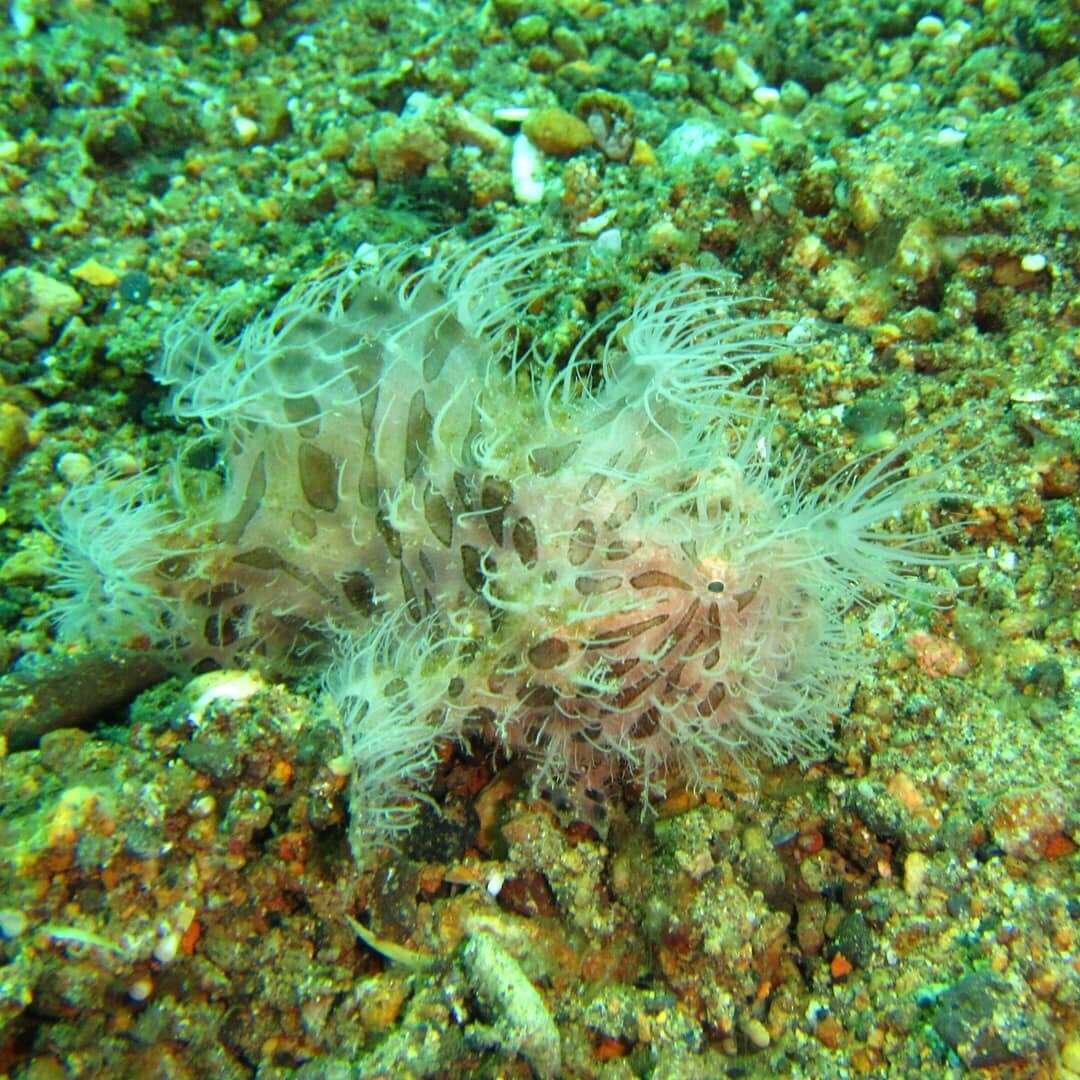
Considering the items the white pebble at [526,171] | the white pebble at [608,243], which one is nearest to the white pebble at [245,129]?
the white pebble at [526,171]

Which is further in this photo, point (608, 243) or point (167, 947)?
point (608, 243)

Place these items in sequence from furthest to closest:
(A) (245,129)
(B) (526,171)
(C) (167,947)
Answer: (A) (245,129)
(B) (526,171)
(C) (167,947)

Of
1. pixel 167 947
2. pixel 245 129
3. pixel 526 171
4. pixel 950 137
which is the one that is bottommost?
pixel 167 947

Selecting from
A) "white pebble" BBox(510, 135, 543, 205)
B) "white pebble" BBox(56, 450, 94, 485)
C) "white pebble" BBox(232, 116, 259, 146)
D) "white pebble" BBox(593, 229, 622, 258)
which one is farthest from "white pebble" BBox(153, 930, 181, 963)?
"white pebble" BBox(232, 116, 259, 146)

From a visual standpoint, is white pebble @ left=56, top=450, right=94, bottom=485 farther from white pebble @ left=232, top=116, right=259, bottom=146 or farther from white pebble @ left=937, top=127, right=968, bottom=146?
white pebble @ left=937, top=127, right=968, bottom=146

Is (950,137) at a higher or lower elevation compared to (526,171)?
lower

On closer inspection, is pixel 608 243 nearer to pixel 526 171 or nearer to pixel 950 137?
pixel 526 171

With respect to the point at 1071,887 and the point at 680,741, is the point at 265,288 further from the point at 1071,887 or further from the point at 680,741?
the point at 1071,887

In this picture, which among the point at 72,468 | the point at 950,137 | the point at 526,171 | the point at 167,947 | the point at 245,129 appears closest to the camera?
the point at 167,947

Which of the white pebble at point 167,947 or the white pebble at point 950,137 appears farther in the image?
the white pebble at point 950,137

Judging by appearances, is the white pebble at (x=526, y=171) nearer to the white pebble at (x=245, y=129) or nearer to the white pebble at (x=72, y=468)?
the white pebble at (x=245, y=129)

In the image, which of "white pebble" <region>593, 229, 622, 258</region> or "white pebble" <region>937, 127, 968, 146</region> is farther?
"white pebble" <region>937, 127, 968, 146</region>

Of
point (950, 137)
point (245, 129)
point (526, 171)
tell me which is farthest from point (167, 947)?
point (950, 137)
